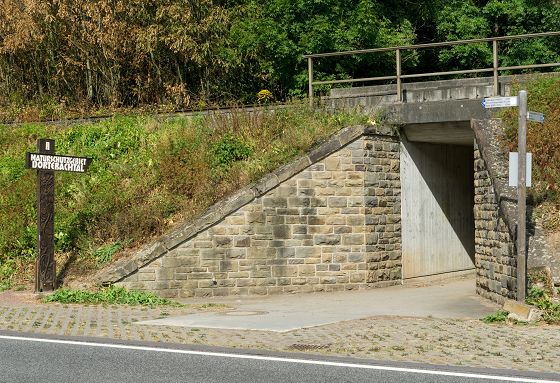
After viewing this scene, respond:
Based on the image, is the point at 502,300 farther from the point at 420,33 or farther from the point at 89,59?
the point at 420,33

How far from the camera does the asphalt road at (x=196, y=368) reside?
9.05 m

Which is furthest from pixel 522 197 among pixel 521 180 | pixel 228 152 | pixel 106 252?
pixel 106 252

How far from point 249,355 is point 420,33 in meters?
25.5

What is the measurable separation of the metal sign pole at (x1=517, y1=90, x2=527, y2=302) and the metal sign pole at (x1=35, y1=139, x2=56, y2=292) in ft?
28.4

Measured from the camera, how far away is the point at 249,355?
10.5 metres

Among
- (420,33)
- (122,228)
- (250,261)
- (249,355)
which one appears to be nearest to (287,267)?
(250,261)

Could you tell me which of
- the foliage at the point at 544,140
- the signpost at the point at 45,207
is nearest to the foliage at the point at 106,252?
the signpost at the point at 45,207

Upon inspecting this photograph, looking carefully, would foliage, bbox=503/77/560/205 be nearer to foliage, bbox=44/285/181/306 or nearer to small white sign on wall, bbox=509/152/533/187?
small white sign on wall, bbox=509/152/533/187

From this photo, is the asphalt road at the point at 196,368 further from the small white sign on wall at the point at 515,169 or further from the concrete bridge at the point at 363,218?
the concrete bridge at the point at 363,218

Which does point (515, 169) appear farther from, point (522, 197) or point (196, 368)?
point (196, 368)

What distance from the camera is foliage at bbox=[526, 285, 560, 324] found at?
13.3 metres

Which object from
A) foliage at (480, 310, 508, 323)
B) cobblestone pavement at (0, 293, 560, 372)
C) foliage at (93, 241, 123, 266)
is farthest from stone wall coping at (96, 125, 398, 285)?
foliage at (480, 310, 508, 323)

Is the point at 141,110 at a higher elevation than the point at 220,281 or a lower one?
higher

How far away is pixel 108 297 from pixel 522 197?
296 inches
